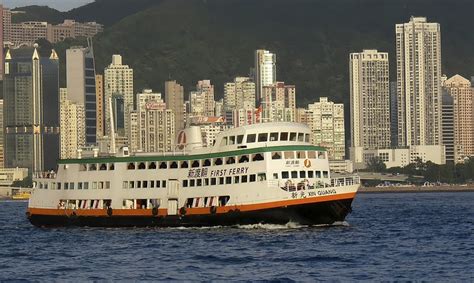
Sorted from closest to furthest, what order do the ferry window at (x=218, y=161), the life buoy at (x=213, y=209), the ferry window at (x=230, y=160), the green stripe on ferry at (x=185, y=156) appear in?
the green stripe on ferry at (x=185, y=156)
the ferry window at (x=230, y=160)
the life buoy at (x=213, y=209)
the ferry window at (x=218, y=161)

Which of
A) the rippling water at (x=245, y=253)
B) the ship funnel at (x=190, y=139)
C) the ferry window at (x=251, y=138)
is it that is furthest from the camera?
the ship funnel at (x=190, y=139)

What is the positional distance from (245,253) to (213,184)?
15115 mm

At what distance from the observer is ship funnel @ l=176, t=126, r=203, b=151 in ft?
270

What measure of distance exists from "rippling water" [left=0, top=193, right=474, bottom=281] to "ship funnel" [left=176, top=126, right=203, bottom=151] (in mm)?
5871

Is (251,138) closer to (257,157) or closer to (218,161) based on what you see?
(257,157)

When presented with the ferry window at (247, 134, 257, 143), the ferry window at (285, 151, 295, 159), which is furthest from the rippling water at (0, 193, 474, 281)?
the ferry window at (247, 134, 257, 143)

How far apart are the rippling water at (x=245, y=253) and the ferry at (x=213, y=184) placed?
103 cm

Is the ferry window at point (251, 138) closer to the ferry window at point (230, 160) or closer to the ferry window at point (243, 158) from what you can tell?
the ferry window at point (243, 158)

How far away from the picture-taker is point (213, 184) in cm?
7788

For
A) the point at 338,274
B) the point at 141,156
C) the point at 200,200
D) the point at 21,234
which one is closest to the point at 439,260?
the point at 338,274

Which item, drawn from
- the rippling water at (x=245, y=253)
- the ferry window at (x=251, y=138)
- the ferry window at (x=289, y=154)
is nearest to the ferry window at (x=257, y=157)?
the ferry window at (x=289, y=154)

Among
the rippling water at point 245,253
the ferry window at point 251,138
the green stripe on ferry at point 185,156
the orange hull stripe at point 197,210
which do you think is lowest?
the rippling water at point 245,253

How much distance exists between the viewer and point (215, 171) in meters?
77.6

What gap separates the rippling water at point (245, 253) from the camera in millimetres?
56125
